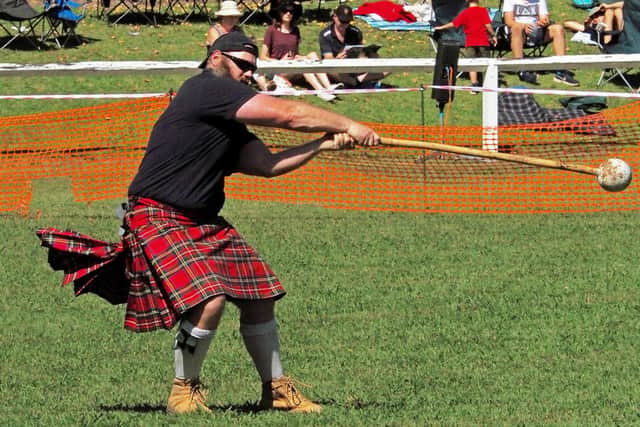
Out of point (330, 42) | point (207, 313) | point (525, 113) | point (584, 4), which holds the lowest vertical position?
point (584, 4)

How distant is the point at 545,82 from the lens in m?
16.0

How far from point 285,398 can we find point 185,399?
38 centimetres

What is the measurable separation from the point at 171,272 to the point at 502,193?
6.28 m

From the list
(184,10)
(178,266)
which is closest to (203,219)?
(178,266)

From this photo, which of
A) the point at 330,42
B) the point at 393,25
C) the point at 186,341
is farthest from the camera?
the point at 393,25

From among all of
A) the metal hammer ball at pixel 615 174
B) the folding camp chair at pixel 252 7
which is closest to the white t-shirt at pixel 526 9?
the folding camp chair at pixel 252 7

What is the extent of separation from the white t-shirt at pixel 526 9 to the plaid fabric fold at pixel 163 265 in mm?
10975

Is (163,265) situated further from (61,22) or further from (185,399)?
(61,22)

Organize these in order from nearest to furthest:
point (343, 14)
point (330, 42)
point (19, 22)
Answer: point (343, 14), point (330, 42), point (19, 22)

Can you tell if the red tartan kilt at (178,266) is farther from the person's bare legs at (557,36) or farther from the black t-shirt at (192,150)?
the person's bare legs at (557,36)

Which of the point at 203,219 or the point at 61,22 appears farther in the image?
the point at 61,22

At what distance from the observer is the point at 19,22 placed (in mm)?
16531

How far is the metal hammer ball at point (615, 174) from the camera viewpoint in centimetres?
508

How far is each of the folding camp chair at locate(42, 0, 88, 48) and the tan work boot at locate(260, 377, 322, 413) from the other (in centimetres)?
1212
